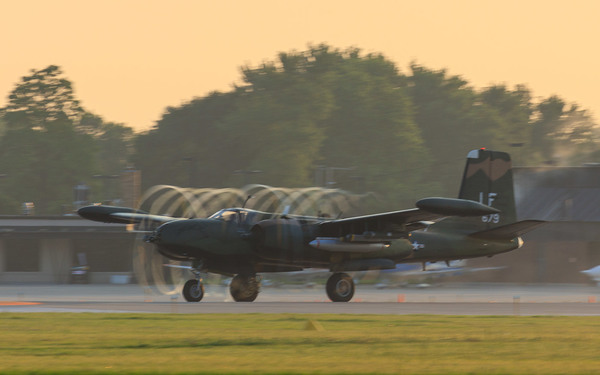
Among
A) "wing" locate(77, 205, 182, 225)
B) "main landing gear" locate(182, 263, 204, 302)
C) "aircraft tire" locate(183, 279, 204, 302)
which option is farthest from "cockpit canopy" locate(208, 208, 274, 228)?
"wing" locate(77, 205, 182, 225)

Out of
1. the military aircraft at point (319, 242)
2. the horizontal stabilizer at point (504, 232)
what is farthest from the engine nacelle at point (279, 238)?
the horizontal stabilizer at point (504, 232)

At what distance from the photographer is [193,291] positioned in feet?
98.6

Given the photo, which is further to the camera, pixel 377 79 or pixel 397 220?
pixel 377 79

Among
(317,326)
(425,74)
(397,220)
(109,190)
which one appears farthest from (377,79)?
(317,326)

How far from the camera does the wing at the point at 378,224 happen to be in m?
29.0

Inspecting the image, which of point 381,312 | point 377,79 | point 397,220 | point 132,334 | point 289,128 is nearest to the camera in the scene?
point 132,334

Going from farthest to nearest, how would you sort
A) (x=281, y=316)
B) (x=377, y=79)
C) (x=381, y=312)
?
(x=377, y=79) < (x=381, y=312) < (x=281, y=316)

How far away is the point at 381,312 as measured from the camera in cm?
2612

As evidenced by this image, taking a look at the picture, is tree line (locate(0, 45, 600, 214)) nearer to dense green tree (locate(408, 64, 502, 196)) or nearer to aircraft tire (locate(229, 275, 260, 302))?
dense green tree (locate(408, 64, 502, 196))

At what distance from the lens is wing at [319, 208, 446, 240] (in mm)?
29031

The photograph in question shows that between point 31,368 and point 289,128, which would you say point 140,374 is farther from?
point 289,128

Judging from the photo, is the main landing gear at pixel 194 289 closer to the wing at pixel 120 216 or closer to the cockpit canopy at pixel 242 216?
the cockpit canopy at pixel 242 216

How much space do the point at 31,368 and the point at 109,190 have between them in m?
114

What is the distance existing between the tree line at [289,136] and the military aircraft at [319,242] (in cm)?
6591
